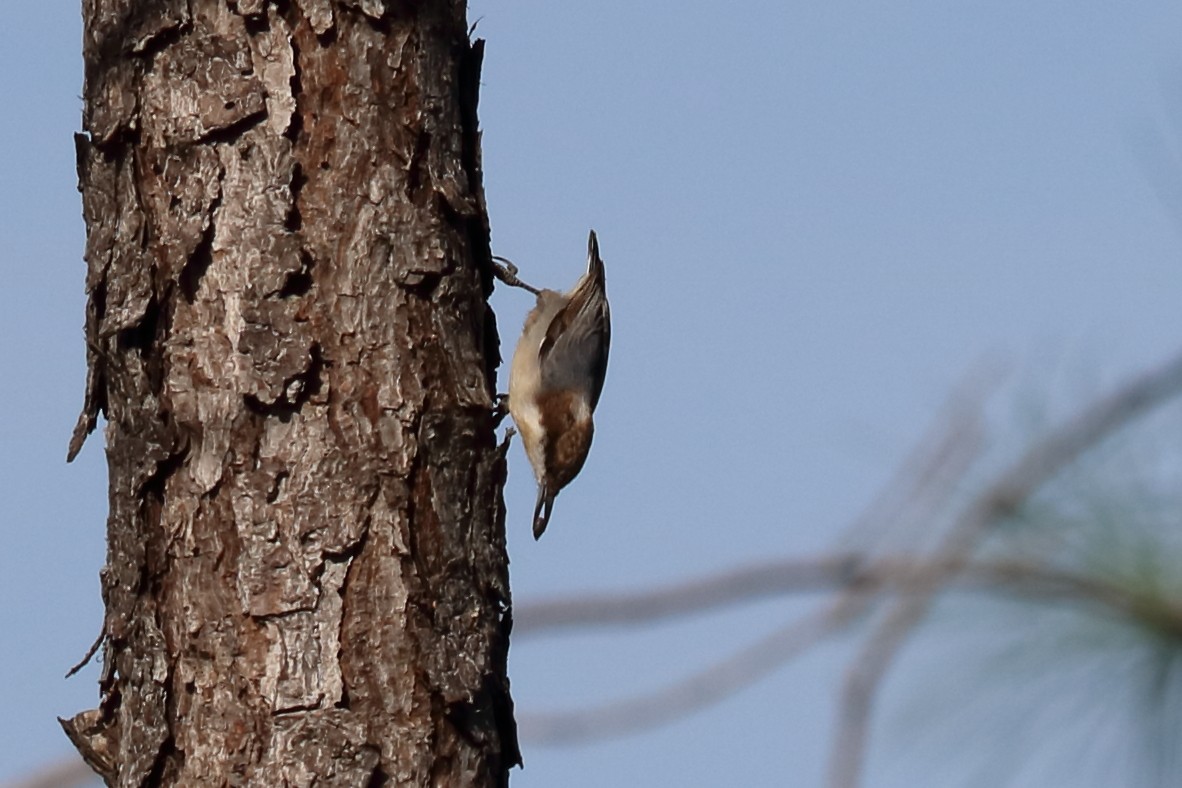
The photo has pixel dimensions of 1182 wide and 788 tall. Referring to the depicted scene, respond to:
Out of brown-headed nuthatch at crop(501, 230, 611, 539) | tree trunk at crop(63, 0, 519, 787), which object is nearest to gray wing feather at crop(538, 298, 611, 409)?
brown-headed nuthatch at crop(501, 230, 611, 539)

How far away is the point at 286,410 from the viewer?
2070 millimetres

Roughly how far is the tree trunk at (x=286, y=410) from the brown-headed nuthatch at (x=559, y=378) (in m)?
1.68

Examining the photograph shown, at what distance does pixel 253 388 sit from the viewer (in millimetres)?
2064

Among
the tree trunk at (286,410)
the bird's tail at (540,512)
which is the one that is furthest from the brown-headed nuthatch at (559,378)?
the tree trunk at (286,410)

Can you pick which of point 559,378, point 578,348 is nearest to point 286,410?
point 559,378

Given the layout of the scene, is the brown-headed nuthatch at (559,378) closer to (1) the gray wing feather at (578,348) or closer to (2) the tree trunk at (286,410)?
(1) the gray wing feather at (578,348)

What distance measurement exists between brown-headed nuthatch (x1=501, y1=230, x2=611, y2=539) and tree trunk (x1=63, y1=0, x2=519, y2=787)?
1.68 meters

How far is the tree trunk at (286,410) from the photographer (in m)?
2.01

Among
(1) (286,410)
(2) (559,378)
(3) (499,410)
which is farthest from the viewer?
(2) (559,378)

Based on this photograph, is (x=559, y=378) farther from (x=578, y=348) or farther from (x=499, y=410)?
Result: (x=499, y=410)

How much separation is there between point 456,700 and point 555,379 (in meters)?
2.10

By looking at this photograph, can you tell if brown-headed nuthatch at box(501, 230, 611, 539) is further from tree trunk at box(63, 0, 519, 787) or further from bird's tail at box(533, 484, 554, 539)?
tree trunk at box(63, 0, 519, 787)

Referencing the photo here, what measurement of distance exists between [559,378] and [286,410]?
2.07 metres

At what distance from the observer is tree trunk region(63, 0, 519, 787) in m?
2.01
